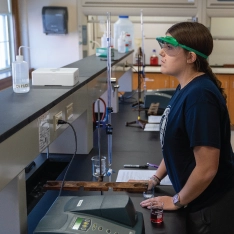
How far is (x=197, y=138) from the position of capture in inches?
55.1

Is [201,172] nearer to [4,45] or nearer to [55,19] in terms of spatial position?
[55,19]

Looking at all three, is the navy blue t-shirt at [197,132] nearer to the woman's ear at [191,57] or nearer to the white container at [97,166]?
the woman's ear at [191,57]

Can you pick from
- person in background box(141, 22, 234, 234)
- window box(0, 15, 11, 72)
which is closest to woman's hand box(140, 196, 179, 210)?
person in background box(141, 22, 234, 234)

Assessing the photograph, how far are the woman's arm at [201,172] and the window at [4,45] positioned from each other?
357 cm

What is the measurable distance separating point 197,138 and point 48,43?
3.79 metres

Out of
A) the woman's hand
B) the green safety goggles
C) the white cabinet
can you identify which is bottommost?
the woman's hand

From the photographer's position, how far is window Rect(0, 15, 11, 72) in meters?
4.68

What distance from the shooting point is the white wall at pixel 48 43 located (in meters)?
4.83

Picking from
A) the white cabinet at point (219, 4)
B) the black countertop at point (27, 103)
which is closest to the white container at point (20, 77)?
the black countertop at point (27, 103)

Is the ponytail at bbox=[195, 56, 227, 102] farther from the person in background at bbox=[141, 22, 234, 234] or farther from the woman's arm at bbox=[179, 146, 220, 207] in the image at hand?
the woman's arm at bbox=[179, 146, 220, 207]

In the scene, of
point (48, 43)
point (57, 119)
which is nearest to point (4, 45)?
point (48, 43)

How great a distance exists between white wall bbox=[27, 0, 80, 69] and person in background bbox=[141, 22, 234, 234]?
3419 mm

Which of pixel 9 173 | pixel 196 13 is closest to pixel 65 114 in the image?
pixel 9 173

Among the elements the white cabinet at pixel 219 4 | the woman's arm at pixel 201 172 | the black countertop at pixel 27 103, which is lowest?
the woman's arm at pixel 201 172
